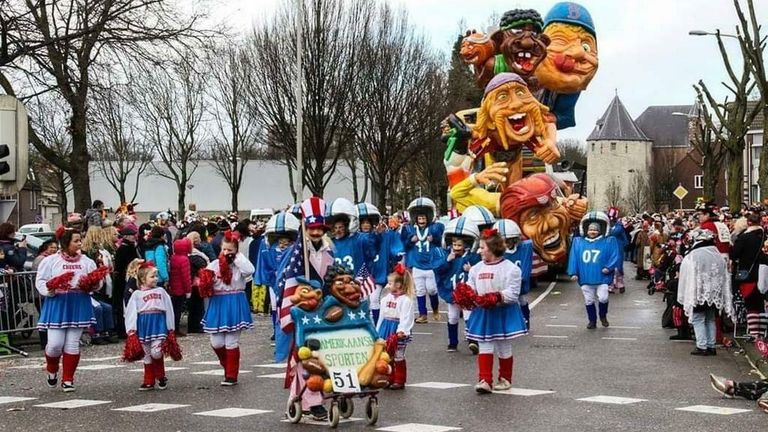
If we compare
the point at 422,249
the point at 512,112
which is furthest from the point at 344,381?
the point at 512,112

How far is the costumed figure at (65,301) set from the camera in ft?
45.2

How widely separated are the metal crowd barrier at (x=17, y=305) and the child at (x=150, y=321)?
195 inches

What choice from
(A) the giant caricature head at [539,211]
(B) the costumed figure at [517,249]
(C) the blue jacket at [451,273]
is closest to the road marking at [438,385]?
(C) the blue jacket at [451,273]

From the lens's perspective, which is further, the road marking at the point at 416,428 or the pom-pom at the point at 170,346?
the pom-pom at the point at 170,346

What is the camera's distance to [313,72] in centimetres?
→ 4228

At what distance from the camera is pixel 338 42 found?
42.8 m

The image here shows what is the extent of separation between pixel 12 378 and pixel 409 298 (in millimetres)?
5063

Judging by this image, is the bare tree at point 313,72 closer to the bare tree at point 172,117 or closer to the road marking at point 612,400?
the bare tree at point 172,117

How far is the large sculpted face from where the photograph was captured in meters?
31.6

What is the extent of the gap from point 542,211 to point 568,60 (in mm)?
4810

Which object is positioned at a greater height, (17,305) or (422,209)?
(422,209)

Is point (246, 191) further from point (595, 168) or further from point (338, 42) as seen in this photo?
point (595, 168)

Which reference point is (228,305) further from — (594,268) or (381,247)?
(594,268)

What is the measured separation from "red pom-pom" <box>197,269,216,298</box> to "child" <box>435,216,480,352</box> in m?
3.41
